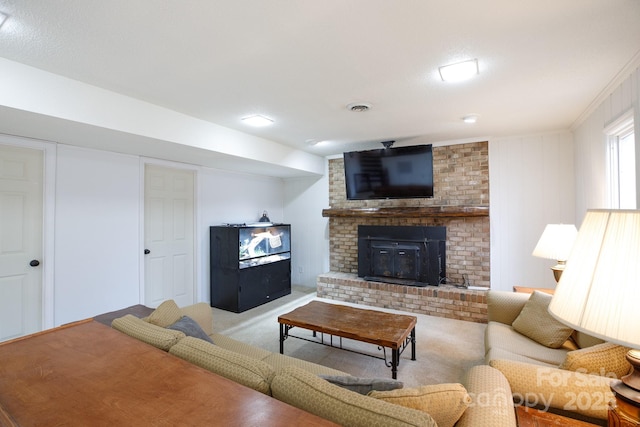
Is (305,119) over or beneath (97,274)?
over

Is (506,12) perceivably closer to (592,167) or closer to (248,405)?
(248,405)

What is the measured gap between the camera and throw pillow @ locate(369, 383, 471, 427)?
106 cm

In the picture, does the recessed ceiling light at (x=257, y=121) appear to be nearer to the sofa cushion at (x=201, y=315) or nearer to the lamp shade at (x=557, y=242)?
the sofa cushion at (x=201, y=315)

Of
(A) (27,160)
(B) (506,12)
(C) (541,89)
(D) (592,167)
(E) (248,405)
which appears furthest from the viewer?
(D) (592,167)

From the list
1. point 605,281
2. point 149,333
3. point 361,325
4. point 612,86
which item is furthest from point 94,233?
point 612,86

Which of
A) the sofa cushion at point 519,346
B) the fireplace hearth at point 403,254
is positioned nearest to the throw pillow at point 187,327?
the sofa cushion at point 519,346

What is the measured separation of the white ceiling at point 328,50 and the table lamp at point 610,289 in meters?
1.27

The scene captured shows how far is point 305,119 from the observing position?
3.29 metres

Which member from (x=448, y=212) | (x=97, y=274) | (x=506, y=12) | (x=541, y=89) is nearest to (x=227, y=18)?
(x=506, y=12)

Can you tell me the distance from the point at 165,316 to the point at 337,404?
1.47m

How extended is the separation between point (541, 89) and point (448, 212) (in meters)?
1.96

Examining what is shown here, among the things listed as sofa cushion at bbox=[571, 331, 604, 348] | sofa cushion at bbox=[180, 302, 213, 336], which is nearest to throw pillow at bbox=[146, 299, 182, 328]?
sofa cushion at bbox=[180, 302, 213, 336]

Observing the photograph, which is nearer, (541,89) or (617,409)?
(617,409)

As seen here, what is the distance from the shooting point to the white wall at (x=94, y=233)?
3102 mm
